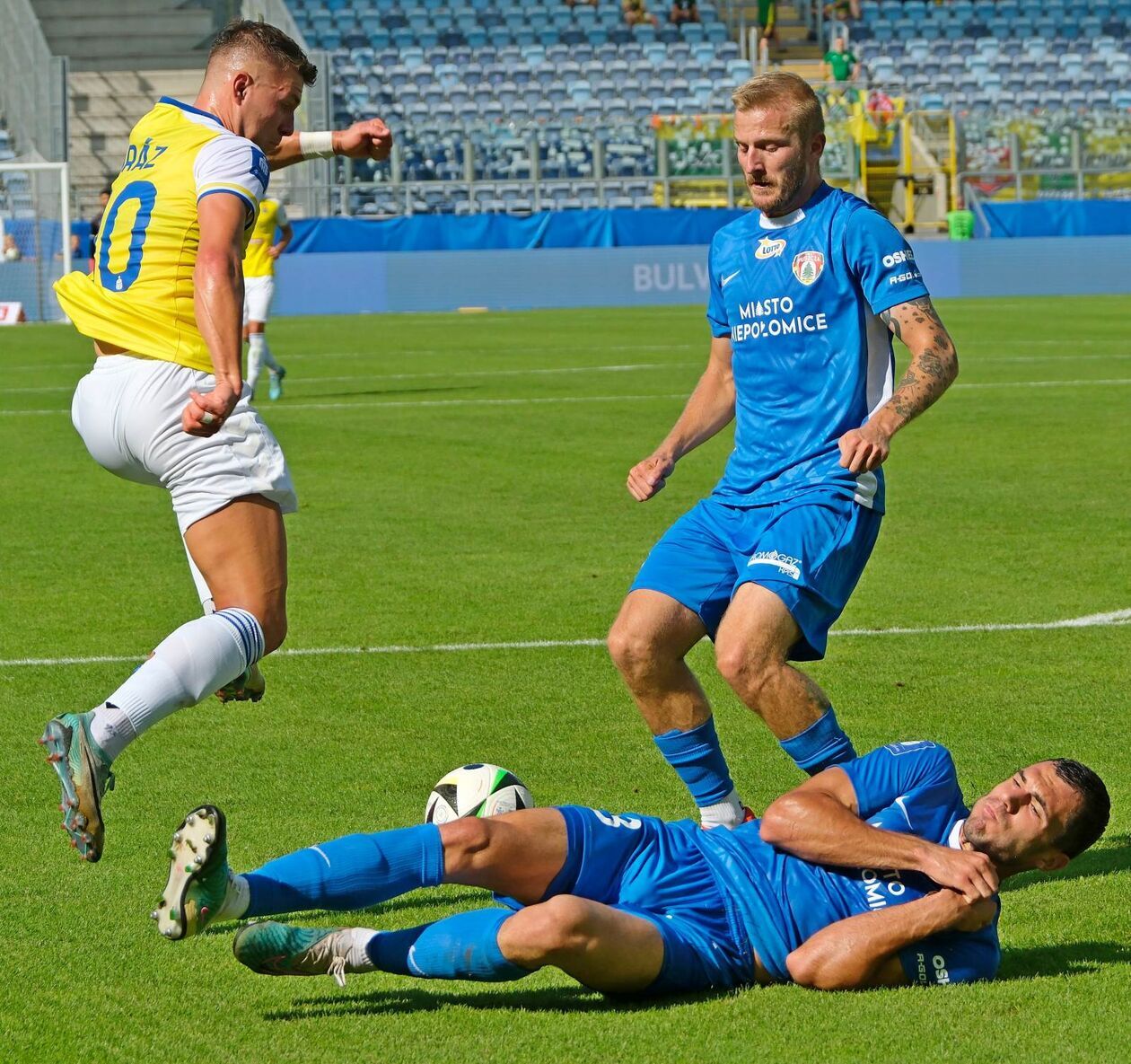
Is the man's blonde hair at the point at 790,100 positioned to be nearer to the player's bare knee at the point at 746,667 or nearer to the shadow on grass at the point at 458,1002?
the player's bare knee at the point at 746,667

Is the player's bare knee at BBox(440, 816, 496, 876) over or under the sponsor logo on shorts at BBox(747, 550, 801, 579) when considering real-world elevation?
under

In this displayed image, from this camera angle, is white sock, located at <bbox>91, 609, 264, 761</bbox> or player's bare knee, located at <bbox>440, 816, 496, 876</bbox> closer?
player's bare knee, located at <bbox>440, 816, 496, 876</bbox>

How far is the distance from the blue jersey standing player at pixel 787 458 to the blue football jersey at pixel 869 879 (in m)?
0.51

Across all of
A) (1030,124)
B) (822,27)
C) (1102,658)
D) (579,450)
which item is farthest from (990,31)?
(1102,658)

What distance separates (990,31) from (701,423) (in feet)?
138

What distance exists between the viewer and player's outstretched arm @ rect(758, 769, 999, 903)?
4023 mm

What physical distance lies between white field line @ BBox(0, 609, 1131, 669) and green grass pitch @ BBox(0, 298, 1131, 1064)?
0.15 ft

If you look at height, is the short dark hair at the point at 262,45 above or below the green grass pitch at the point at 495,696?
above

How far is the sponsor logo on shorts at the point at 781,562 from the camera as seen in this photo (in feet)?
15.6

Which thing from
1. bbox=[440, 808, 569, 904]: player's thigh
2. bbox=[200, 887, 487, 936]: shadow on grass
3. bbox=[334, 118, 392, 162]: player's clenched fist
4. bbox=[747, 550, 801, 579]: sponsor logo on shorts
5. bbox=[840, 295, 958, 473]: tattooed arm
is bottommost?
bbox=[200, 887, 487, 936]: shadow on grass

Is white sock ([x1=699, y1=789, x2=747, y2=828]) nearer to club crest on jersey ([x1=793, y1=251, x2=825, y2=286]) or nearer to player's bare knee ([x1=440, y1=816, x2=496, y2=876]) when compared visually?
player's bare knee ([x1=440, y1=816, x2=496, y2=876])

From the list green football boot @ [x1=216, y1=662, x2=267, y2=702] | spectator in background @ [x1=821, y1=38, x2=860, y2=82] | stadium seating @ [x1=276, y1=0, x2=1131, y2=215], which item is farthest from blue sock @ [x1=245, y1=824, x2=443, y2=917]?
spectator in background @ [x1=821, y1=38, x2=860, y2=82]

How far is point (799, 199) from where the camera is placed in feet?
16.9

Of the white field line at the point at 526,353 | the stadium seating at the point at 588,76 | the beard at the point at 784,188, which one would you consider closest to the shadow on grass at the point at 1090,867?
the beard at the point at 784,188
